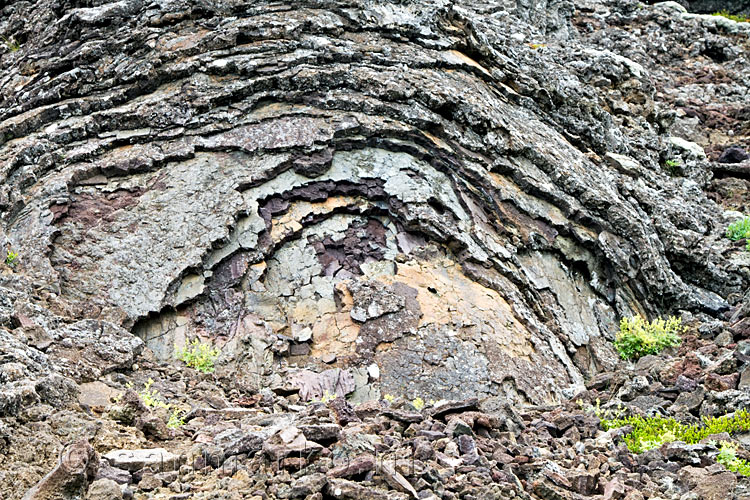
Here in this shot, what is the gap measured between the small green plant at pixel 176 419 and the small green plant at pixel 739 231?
40.7 feet

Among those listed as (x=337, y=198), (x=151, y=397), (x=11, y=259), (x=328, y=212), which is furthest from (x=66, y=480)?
(x=337, y=198)

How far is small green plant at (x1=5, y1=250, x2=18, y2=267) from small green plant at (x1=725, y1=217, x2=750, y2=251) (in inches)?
533

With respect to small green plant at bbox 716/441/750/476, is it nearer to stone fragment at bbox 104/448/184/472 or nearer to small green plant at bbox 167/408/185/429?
stone fragment at bbox 104/448/184/472

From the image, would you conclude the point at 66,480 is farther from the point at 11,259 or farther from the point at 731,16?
the point at 731,16

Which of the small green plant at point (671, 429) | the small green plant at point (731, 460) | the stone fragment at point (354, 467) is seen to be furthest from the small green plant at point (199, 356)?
the small green plant at point (731, 460)

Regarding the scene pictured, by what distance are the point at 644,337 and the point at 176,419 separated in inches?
331

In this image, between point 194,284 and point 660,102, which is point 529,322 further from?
point 660,102

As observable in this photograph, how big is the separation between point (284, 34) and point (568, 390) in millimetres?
8019

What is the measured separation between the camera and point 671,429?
8.84 meters

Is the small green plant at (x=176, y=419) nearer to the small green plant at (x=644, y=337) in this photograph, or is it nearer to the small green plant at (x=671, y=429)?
the small green plant at (x=671, y=429)

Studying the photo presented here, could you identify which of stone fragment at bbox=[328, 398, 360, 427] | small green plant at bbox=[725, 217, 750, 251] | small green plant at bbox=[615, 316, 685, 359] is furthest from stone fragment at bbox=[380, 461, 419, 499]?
small green plant at bbox=[725, 217, 750, 251]

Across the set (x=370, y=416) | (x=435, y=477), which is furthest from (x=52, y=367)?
(x=435, y=477)

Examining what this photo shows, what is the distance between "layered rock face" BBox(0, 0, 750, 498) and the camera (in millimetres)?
10938

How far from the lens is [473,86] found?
1509 cm
